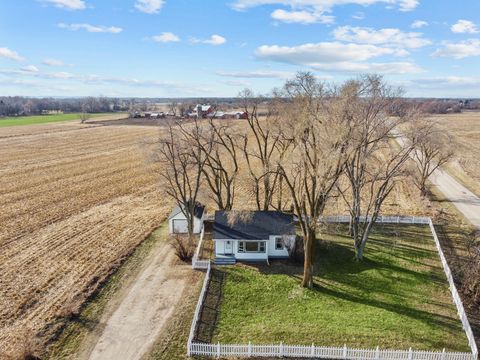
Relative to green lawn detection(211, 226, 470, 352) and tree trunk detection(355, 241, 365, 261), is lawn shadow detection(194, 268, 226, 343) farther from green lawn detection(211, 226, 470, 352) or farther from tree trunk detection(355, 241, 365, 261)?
tree trunk detection(355, 241, 365, 261)

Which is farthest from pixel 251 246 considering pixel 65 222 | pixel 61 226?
pixel 65 222

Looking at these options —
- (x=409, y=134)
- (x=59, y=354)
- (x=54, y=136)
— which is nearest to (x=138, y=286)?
(x=59, y=354)

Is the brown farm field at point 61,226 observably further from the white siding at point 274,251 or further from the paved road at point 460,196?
the paved road at point 460,196

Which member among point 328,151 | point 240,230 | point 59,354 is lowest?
point 59,354

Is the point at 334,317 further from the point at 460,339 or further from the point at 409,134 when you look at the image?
the point at 409,134

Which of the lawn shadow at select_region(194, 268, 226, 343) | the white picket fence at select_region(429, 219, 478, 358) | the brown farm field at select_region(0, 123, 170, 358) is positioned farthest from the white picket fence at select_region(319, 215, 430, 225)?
the brown farm field at select_region(0, 123, 170, 358)

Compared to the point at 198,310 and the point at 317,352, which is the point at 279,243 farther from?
the point at 317,352
